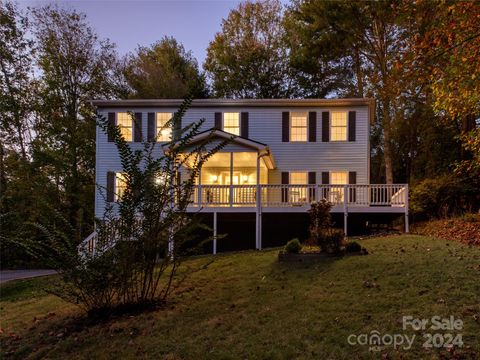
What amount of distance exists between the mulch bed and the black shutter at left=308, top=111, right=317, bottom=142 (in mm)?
5416

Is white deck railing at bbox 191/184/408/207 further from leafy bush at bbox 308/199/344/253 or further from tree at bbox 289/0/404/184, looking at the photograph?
tree at bbox 289/0/404/184

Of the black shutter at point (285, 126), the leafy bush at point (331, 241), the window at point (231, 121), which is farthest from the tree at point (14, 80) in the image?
the leafy bush at point (331, 241)

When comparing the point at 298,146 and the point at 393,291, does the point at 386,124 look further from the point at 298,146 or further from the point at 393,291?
the point at 393,291

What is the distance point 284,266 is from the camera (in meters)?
8.82

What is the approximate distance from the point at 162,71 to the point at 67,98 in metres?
7.66

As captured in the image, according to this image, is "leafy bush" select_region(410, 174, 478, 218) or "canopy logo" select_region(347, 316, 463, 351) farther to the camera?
"leafy bush" select_region(410, 174, 478, 218)

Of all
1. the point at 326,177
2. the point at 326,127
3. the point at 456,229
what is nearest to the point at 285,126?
the point at 326,127

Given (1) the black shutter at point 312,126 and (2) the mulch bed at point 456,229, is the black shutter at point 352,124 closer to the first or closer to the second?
(1) the black shutter at point 312,126

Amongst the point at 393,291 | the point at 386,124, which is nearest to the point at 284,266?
the point at 393,291

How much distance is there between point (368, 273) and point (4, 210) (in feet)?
64.3

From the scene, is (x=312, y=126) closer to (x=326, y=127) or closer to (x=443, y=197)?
(x=326, y=127)

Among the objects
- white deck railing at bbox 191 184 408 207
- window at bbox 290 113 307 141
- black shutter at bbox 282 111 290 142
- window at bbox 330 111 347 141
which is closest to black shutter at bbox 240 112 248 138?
black shutter at bbox 282 111 290 142

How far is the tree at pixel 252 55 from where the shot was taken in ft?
95.1

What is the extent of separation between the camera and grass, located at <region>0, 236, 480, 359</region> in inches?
190
